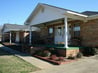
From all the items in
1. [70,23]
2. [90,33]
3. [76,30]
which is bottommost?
[90,33]

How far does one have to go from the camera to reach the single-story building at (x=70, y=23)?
44.4 feet

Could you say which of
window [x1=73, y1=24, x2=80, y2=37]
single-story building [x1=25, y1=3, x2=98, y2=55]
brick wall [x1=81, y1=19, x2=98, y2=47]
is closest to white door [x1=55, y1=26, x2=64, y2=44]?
single-story building [x1=25, y1=3, x2=98, y2=55]

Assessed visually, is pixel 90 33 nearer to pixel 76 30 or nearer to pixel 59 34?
pixel 76 30

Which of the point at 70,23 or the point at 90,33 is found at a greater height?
the point at 70,23

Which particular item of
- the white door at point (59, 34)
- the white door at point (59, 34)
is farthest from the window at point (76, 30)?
the white door at point (59, 34)

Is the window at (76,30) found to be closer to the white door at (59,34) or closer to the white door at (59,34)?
the white door at (59,34)

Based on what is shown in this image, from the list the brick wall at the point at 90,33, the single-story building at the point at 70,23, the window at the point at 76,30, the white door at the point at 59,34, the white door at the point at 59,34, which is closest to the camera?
A: the single-story building at the point at 70,23

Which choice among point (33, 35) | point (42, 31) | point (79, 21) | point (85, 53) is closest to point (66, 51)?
point (85, 53)

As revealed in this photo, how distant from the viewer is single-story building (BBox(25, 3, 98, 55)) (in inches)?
533

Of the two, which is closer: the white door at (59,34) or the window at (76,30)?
the window at (76,30)

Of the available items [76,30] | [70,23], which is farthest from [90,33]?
[70,23]

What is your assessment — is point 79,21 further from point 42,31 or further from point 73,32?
point 42,31

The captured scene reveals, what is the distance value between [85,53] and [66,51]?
2.59m

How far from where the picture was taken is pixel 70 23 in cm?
1777
